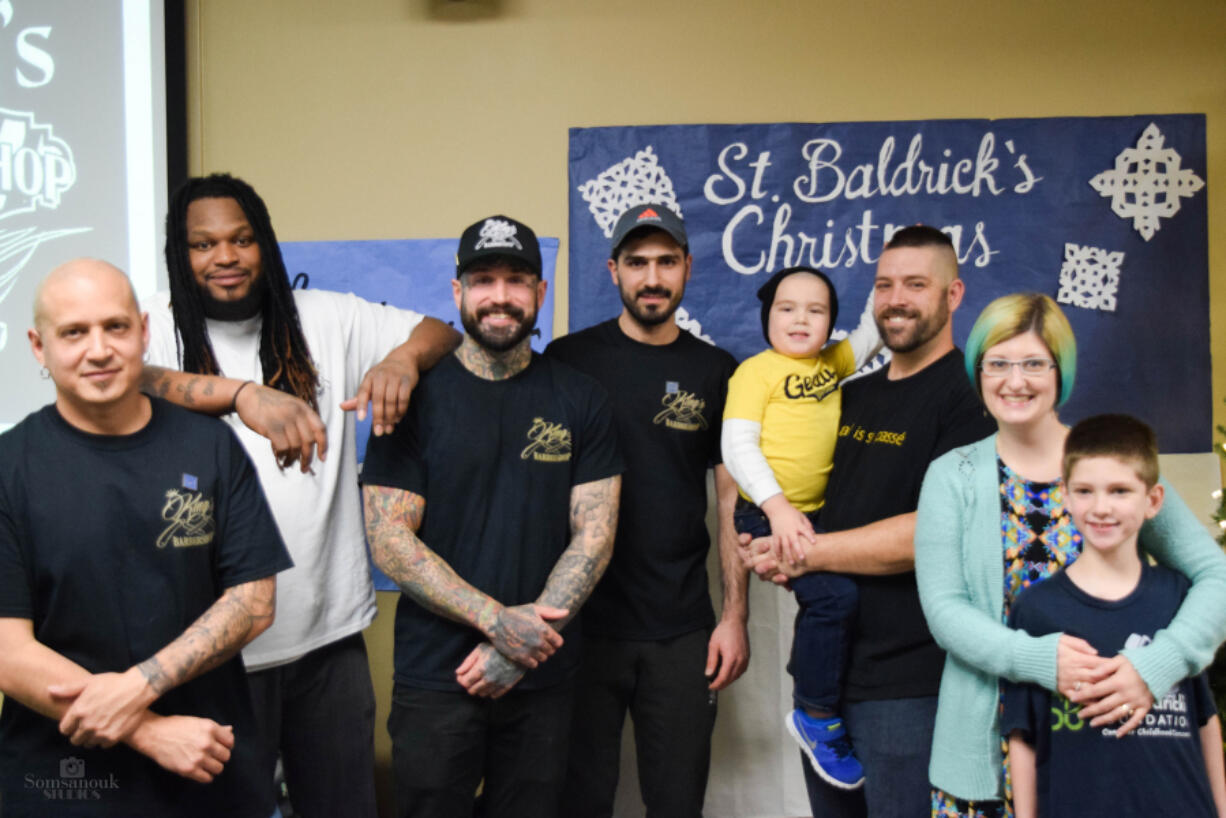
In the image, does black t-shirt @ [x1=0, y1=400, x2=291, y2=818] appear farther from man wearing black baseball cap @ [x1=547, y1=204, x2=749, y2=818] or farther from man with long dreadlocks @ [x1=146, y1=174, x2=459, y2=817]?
man wearing black baseball cap @ [x1=547, y1=204, x2=749, y2=818]

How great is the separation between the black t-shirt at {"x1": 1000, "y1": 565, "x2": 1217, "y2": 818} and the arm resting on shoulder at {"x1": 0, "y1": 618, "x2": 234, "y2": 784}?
142 cm

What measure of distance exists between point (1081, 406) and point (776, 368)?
1596 millimetres

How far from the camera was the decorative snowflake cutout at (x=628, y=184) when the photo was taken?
3.24m

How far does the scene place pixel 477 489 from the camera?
80.7 inches

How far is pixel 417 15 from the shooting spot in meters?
3.29

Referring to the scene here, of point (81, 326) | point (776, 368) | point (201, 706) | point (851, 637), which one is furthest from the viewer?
point (776, 368)

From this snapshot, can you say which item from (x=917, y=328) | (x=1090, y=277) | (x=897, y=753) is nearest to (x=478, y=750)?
(x=897, y=753)

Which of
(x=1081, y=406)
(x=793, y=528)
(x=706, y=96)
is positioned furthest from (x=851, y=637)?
(x=706, y=96)

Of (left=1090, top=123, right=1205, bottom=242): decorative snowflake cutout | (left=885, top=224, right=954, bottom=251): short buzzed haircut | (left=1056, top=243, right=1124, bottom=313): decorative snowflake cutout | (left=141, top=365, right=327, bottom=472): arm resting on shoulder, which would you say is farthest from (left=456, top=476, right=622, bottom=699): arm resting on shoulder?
(left=1090, top=123, right=1205, bottom=242): decorative snowflake cutout

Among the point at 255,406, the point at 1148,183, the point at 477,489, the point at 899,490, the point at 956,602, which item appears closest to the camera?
the point at 956,602

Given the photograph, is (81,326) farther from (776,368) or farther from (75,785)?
(776,368)

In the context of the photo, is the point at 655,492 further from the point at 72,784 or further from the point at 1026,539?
the point at 72,784

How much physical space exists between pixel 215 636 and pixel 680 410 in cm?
125

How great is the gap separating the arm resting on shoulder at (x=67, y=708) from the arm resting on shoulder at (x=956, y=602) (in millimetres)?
1330
